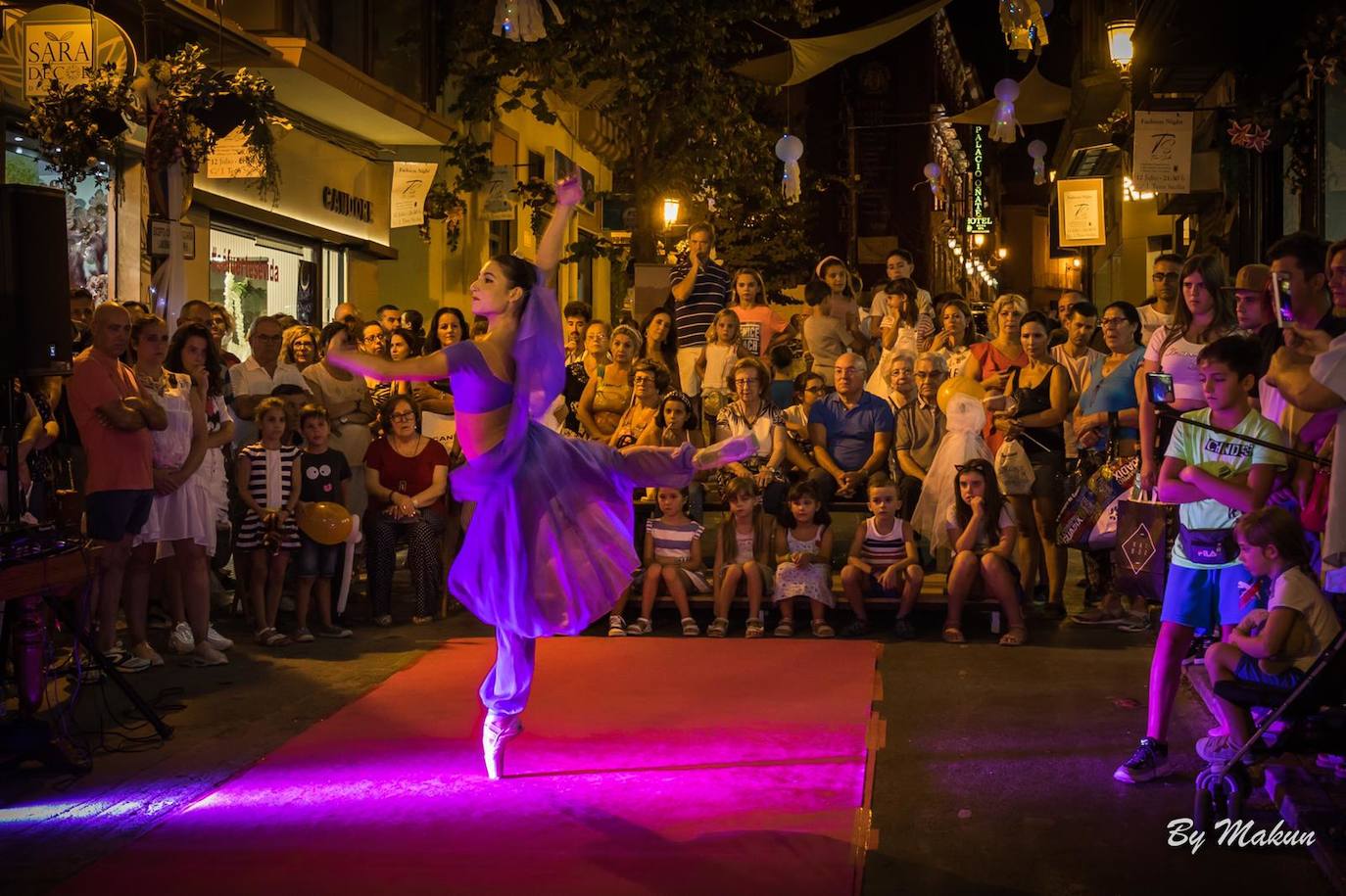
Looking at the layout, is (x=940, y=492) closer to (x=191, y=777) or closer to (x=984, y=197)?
(x=191, y=777)

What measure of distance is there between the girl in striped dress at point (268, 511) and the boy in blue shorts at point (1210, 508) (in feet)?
18.1

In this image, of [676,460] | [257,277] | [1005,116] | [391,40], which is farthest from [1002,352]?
[391,40]

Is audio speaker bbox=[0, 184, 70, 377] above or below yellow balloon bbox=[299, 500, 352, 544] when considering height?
above

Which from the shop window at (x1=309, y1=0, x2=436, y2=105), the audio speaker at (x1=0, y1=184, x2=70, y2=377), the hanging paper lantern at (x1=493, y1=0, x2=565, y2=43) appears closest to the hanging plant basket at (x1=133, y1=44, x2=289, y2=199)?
the hanging paper lantern at (x1=493, y1=0, x2=565, y2=43)

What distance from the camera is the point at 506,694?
586cm

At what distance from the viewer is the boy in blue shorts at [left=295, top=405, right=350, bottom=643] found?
9.27 metres

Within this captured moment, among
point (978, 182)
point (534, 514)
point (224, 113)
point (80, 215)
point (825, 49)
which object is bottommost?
point (534, 514)

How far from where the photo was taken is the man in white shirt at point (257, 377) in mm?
→ 10320

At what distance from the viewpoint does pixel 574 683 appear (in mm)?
7754

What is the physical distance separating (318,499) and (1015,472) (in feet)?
15.3

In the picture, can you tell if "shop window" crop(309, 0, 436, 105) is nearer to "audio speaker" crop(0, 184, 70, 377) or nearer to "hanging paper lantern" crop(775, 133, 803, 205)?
"hanging paper lantern" crop(775, 133, 803, 205)

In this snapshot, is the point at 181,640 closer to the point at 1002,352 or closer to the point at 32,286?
the point at 32,286

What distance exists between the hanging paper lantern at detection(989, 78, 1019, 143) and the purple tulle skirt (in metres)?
12.1

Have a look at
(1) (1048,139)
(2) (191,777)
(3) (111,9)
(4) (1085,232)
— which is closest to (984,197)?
(1) (1048,139)
